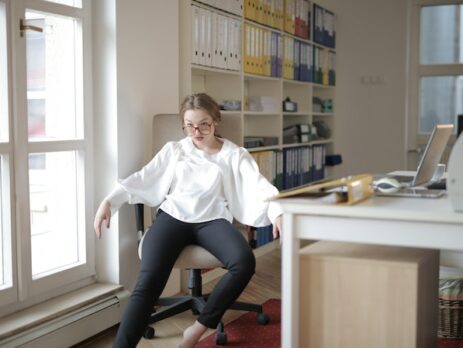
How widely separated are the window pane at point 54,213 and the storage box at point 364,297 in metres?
1.42

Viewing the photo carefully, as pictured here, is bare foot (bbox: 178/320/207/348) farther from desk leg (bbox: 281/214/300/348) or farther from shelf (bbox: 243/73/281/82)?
shelf (bbox: 243/73/281/82)

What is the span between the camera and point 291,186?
198 inches

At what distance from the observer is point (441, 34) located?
5.72 metres

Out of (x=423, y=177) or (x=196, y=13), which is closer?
(x=423, y=177)

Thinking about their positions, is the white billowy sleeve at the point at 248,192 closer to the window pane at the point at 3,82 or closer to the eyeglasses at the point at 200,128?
the eyeglasses at the point at 200,128

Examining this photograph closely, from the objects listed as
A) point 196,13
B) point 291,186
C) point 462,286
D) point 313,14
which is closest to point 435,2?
point 313,14

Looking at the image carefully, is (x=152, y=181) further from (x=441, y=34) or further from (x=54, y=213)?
(x=441, y=34)

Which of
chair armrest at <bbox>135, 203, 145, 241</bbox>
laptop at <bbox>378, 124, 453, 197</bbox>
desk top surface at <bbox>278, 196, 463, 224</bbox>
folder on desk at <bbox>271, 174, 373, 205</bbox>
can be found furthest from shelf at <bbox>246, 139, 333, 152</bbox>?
desk top surface at <bbox>278, 196, 463, 224</bbox>

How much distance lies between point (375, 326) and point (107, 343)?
4.78 ft

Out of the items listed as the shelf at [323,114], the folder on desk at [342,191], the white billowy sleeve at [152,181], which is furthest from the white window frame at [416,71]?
the folder on desk at [342,191]

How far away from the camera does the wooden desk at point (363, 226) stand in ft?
5.81

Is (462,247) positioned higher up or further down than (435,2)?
further down

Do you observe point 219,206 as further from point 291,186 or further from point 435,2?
point 435,2

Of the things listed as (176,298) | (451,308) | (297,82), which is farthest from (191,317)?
(297,82)
